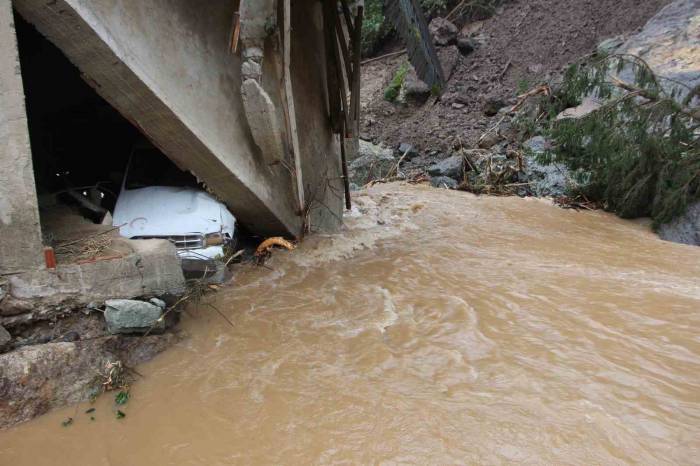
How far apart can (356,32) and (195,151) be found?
3.68 metres

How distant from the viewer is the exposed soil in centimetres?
1412

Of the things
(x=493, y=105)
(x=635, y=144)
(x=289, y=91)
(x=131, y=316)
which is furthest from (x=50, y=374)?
(x=493, y=105)

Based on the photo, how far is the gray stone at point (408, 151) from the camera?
13.6 m

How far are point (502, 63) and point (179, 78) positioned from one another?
46.5 feet

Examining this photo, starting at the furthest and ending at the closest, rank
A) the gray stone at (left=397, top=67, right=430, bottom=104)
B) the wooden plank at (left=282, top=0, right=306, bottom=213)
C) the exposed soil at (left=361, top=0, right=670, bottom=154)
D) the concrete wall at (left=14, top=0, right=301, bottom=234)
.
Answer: the gray stone at (left=397, top=67, right=430, bottom=104) < the exposed soil at (left=361, top=0, right=670, bottom=154) < the wooden plank at (left=282, top=0, right=306, bottom=213) < the concrete wall at (left=14, top=0, right=301, bottom=234)

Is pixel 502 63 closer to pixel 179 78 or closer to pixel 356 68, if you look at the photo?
pixel 356 68

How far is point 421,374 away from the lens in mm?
3250

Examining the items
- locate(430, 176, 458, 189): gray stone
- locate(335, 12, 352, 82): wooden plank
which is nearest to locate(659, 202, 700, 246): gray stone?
locate(430, 176, 458, 189): gray stone

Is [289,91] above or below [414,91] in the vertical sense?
below

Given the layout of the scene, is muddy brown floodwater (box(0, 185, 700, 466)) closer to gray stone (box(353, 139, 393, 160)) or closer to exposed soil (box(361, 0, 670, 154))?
gray stone (box(353, 139, 393, 160))

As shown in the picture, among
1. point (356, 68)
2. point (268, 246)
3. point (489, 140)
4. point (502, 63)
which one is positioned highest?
point (502, 63)

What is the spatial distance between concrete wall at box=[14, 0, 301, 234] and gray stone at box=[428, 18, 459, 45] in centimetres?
1347

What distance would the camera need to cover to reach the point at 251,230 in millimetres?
6406

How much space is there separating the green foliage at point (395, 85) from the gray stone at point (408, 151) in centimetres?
345
